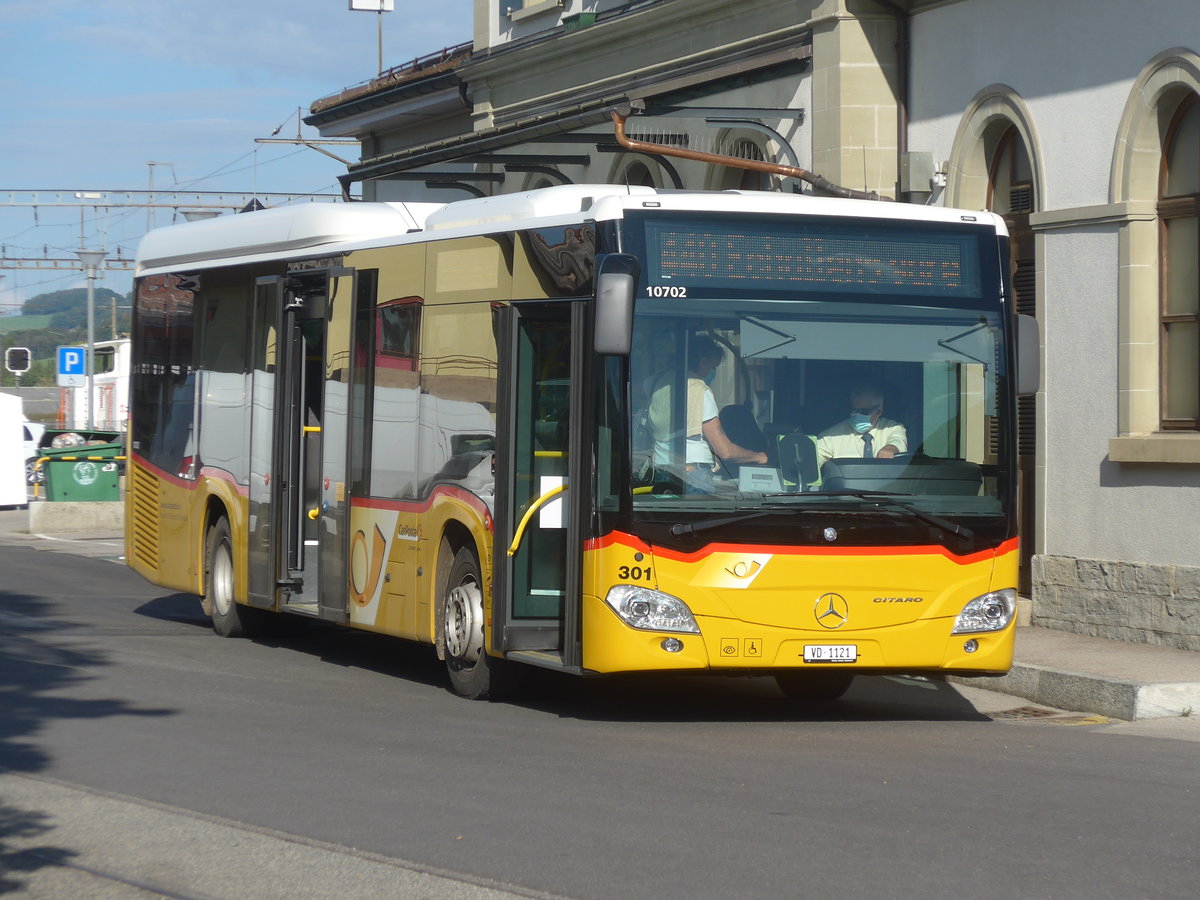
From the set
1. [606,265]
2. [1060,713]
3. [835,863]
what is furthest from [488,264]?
[835,863]

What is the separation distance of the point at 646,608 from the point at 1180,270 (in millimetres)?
6618

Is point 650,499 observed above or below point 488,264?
below

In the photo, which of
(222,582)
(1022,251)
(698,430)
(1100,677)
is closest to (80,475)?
(222,582)

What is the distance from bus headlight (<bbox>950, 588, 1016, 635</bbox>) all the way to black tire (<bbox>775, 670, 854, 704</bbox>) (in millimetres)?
1665

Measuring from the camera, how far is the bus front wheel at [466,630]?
36.7 feet

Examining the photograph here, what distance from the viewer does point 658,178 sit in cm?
2233

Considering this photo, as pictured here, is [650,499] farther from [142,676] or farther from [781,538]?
[142,676]

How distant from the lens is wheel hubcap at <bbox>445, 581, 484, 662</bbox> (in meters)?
11.2

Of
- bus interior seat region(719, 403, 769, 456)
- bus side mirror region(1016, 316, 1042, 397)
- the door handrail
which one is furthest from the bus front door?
bus side mirror region(1016, 316, 1042, 397)

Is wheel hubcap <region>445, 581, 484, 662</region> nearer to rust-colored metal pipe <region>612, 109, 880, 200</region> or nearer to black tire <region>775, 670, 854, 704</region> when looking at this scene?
black tire <region>775, 670, 854, 704</region>

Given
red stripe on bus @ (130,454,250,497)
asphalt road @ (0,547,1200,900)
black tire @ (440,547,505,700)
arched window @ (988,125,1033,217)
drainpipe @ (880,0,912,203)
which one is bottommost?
asphalt road @ (0,547,1200,900)

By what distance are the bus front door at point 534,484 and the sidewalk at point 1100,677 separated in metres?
3.56

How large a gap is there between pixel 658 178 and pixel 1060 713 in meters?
11.8

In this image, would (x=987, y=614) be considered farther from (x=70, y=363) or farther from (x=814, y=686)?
(x=70, y=363)
